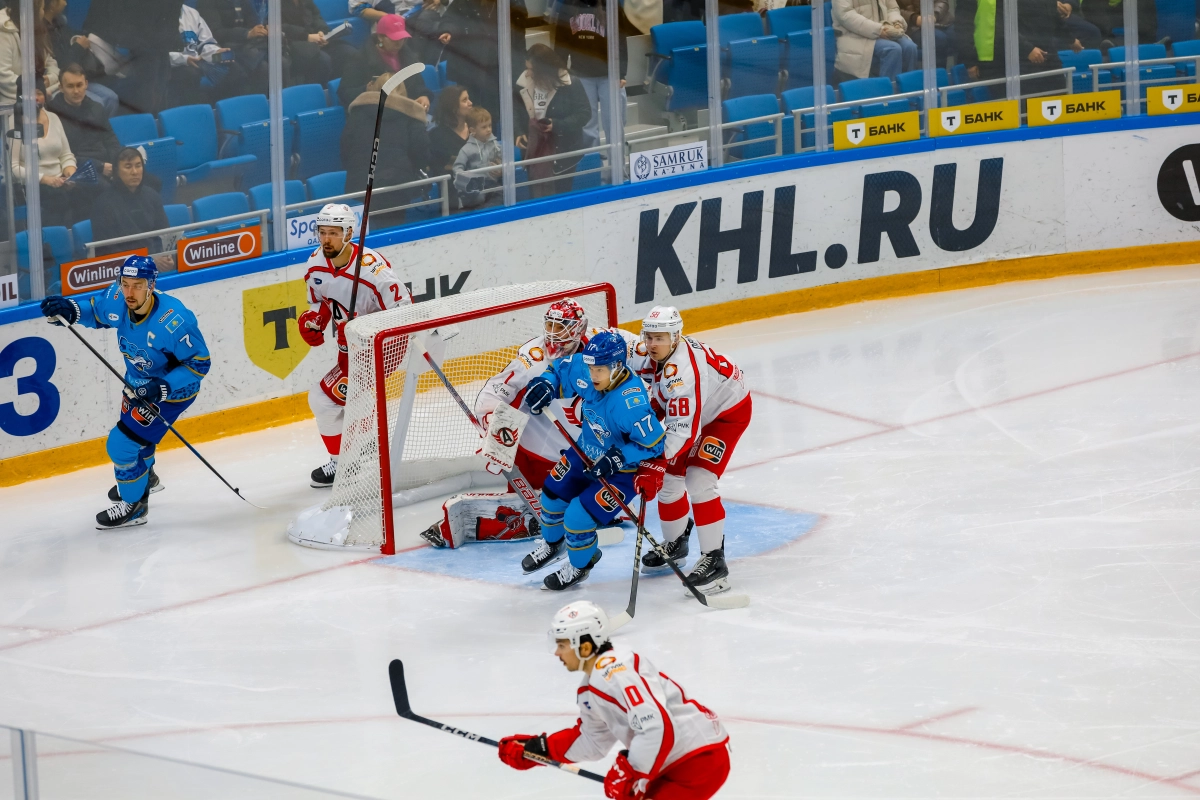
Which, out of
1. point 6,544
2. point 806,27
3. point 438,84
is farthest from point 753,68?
point 6,544

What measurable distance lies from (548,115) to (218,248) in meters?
2.26

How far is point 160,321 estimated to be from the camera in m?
6.84

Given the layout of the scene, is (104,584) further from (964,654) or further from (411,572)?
(964,654)

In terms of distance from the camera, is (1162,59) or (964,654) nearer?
(964,654)

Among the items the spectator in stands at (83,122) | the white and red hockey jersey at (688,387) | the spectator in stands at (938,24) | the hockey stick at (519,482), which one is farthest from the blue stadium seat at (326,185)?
the spectator in stands at (938,24)

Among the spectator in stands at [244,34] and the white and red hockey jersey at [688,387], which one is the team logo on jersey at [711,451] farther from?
the spectator in stands at [244,34]

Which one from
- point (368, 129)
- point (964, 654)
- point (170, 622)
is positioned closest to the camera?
point (964, 654)

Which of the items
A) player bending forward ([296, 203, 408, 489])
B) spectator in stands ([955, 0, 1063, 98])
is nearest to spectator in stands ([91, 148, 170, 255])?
player bending forward ([296, 203, 408, 489])

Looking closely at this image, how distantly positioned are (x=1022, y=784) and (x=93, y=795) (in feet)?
7.95

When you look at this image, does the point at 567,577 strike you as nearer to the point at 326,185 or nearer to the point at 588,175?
the point at 326,185

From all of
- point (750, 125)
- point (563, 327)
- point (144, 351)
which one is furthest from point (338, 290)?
point (750, 125)

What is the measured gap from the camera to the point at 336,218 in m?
7.24

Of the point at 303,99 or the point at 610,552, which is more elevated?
the point at 303,99

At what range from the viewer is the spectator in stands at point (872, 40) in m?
10.5
